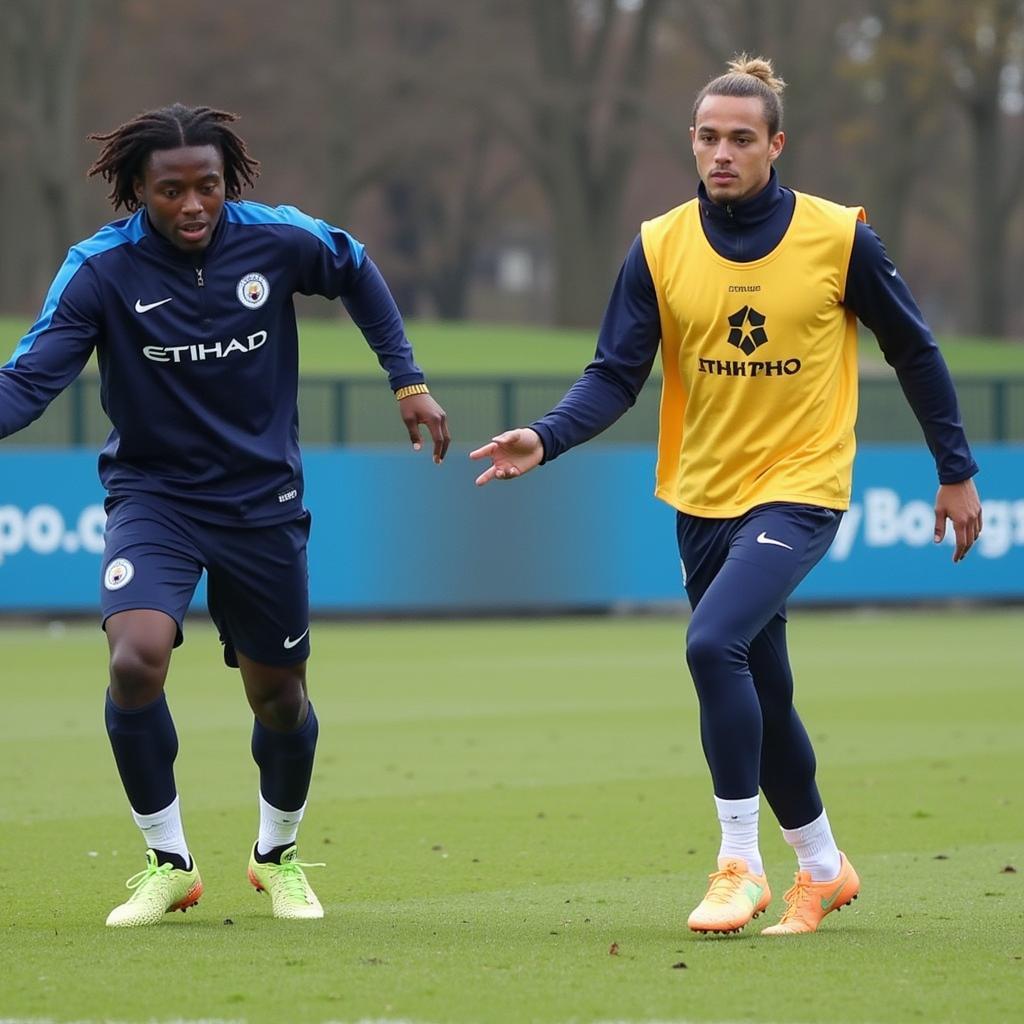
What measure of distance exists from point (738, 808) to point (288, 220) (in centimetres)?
209

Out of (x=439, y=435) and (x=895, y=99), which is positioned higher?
(x=895, y=99)

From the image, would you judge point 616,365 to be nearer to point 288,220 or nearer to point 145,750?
point 288,220

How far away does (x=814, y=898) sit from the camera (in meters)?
6.38

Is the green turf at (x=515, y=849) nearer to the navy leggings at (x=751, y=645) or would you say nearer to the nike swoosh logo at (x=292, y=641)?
the navy leggings at (x=751, y=645)

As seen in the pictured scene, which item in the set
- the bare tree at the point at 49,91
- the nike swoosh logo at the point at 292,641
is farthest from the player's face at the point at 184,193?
the bare tree at the point at 49,91

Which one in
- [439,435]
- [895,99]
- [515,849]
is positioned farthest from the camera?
[895,99]

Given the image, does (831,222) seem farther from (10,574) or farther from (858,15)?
(858,15)

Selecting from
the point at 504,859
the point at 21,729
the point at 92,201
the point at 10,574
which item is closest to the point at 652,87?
the point at 92,201

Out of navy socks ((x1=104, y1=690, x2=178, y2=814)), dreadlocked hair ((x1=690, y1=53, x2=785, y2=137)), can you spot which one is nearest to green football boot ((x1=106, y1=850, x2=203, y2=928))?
navy socks ((x1=104, y1=690, x2=178, y2=814))

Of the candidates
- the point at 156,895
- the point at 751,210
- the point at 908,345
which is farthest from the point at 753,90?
the point at 156,895

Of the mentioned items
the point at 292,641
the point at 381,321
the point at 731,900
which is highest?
the point at 381,321

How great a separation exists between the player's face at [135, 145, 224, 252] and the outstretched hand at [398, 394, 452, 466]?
2.47ft

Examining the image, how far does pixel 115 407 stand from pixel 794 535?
190 cm

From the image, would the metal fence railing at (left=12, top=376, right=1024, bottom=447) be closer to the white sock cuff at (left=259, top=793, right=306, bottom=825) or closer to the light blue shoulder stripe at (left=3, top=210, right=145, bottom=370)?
the white sock cuff at (left=259, top=793, right=306, bottom=825)
